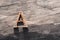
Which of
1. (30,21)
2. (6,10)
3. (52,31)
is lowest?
(52,31)

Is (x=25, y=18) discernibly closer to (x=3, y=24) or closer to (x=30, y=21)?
(x=30, y=21)

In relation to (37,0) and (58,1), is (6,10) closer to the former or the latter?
A: (37,0)

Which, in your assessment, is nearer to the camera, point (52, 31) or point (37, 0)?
point (52, 31)

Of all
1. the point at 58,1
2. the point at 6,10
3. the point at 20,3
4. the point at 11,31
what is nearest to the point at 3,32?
the point at 11,31

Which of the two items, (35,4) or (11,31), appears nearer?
(11,31)

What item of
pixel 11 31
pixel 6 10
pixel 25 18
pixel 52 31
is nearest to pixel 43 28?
pixel 52 31

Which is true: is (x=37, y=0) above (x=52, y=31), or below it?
above
